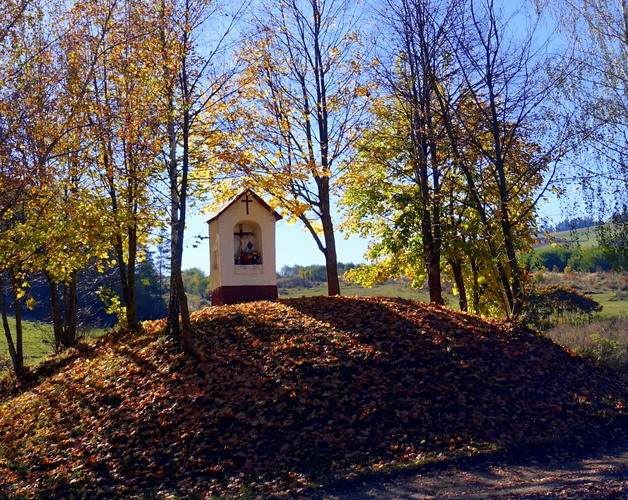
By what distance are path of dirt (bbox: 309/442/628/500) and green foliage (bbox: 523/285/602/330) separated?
569 centimetres

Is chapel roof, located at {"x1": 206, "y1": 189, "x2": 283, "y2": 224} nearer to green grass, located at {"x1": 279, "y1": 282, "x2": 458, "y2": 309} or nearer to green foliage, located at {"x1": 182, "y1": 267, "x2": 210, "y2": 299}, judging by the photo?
green grass, located at {"x1": 279, "y1": 282, "x2": 458, "y2": 309}

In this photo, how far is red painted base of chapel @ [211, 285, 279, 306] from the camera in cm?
1664

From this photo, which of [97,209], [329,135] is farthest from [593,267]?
[97,209]

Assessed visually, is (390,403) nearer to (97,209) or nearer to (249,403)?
(249,403)

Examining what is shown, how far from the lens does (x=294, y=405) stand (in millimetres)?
9938

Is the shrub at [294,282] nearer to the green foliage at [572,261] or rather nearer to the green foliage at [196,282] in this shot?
the green foliage at [196,282]

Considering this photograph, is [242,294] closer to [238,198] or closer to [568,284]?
[238,198]

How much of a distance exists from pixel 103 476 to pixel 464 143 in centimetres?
1044

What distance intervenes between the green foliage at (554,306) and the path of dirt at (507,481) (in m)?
5.69

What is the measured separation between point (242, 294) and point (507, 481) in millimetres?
9956

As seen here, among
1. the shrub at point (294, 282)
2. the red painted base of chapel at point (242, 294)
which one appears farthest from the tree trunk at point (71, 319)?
the shrub at point (294, 282)

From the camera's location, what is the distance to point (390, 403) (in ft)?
32.4

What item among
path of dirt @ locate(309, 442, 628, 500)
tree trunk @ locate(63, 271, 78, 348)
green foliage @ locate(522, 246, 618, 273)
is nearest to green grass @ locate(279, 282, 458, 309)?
green foliage @ locate(522, 246, 618, 273)

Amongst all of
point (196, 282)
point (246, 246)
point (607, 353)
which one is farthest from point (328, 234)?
point (196, 282)
